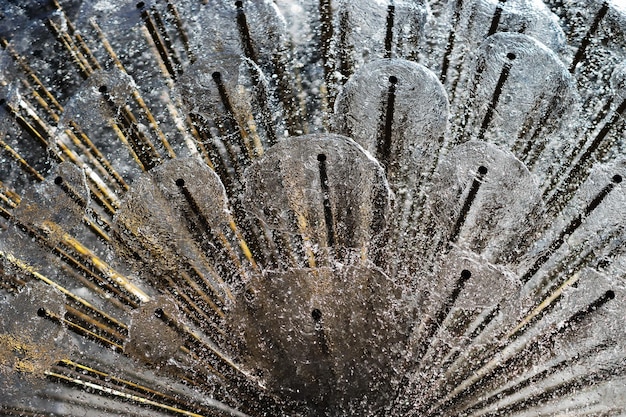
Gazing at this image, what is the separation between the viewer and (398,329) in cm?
163

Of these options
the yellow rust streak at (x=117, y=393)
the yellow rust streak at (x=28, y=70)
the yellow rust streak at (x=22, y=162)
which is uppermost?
the yellow rust streak at (x=28, y=70)

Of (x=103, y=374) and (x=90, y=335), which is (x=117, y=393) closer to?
(x=103, y=374)

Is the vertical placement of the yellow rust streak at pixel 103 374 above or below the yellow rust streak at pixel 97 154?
below

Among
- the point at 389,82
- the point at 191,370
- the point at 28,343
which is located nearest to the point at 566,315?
the point at 389,82

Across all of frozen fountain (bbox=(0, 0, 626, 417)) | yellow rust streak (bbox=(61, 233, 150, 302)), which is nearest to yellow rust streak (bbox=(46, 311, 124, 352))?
frozen fountain (bbox=(0, 0, 626, 417))

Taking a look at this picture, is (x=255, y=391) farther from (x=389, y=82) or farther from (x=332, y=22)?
(x=332, y=22)

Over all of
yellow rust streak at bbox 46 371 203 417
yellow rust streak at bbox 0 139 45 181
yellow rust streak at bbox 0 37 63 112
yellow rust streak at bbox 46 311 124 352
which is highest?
yellow rust streak at bbox 0 37 63 112

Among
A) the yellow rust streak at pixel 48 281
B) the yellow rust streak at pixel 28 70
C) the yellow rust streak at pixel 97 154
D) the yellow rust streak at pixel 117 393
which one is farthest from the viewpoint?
the yellow rust streak at pixel 28 70

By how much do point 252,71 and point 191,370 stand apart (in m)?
0.88

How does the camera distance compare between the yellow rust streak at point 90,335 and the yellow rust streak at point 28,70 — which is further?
the yellow rust streak at point 28,70

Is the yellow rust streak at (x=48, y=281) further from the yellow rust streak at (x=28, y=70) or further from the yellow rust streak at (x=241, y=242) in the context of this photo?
the yellow rust streak at (x=28, y=70)

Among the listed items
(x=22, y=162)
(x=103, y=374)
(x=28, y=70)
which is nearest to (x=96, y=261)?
(x=103, y=374)

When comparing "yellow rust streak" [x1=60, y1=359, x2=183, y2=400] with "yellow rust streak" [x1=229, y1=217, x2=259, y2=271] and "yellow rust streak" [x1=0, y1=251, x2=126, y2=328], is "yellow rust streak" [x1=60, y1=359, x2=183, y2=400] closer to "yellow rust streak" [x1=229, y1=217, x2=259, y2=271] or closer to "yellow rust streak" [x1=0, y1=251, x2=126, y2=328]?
"yellow rust streak" [x1=0, y1=251, x2=126, y2=328]

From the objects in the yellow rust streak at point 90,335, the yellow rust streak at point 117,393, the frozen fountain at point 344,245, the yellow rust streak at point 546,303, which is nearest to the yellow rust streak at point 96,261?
the frozen fountain at point 344,245
